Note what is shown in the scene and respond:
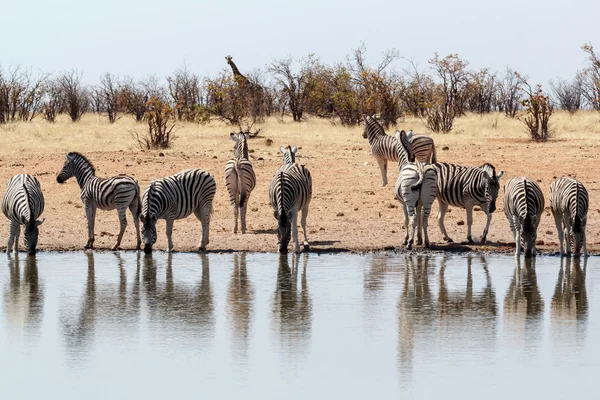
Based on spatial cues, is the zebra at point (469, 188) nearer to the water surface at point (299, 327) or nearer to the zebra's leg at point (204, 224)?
the water surface at point (299, 327)

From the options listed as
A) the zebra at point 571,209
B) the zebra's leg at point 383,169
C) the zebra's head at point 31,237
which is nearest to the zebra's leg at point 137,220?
the zebra's head at point 31,237

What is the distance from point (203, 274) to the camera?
40.0 feet

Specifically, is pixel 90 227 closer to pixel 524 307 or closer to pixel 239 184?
pixel 239 184

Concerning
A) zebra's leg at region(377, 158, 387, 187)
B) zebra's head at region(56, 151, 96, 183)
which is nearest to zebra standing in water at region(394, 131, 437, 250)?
zebra's head at region(56, 151, 96, 183)

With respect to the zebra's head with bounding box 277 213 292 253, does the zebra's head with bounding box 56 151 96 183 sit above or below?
above

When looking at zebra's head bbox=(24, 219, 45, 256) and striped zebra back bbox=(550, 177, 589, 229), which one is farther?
zebra's head bbox=(24, 219, 45, 256)

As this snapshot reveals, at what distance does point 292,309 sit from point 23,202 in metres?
5.45

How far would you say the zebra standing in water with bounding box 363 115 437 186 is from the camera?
2067 cm

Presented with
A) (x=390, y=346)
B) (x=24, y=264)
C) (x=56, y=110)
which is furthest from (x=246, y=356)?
(x=56, y=110)

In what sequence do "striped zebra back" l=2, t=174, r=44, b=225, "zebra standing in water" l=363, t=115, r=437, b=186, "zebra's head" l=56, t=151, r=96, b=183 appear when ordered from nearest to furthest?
"striped zebra back" l=2, t=174, r=44, b=225 → "zebra's head" l=56, t=151, r=96, b=183 → "zebra standing in water" l=363, t=115, r=437, b=186

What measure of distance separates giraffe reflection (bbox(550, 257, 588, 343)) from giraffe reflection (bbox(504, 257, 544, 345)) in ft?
0.51

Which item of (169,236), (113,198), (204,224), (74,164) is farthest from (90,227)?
(204,224)

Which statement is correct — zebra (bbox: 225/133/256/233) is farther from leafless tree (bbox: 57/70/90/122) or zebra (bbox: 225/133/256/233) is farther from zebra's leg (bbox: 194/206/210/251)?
leafless tree (bbox: 57/70/90/122)

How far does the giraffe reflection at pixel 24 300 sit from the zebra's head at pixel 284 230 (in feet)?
10.2
